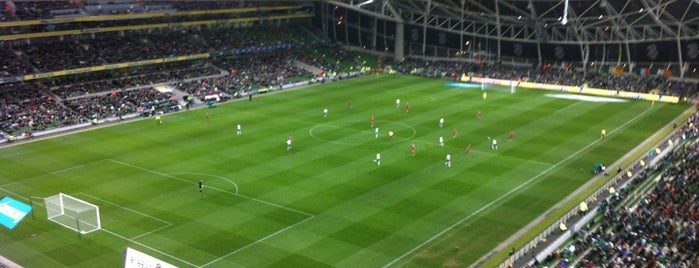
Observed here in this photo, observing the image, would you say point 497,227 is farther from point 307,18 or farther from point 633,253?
point 307,18

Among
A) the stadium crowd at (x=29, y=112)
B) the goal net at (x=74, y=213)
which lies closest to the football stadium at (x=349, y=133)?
the goal net at (x=74, y=213)

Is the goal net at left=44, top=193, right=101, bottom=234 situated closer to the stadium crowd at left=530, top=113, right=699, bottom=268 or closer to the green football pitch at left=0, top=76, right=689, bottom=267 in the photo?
the green football pitch at left=0, top=76, right=689, bottom=267

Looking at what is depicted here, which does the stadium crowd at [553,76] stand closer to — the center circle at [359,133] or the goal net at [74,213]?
the center circle at [359,133]

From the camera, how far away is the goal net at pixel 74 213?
31812 millimetres

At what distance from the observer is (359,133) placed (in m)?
51.3

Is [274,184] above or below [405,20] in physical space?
below

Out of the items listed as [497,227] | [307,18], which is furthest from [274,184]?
[307,18]

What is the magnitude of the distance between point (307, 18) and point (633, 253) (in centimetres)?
8665

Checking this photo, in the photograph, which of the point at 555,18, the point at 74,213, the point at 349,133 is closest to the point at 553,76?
the point at 555,18

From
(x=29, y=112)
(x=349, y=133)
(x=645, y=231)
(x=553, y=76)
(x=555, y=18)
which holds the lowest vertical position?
(x=349, y=133)

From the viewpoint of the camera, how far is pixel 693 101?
2502 inches

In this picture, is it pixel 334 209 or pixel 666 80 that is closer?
pixel 334 209

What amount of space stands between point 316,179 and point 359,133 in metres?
12.9

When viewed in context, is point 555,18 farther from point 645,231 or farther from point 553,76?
point 645,231
